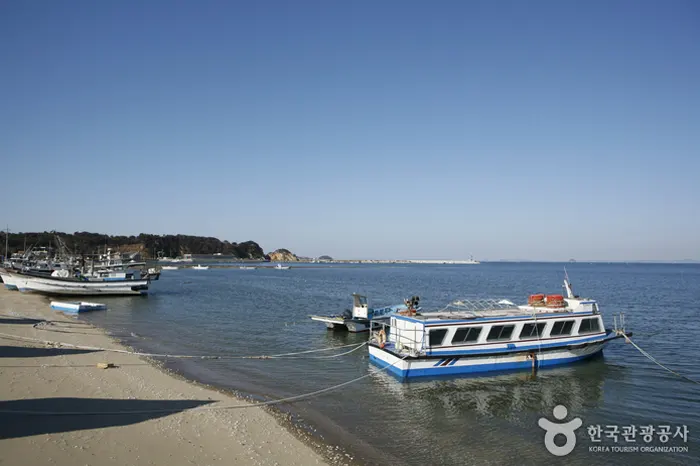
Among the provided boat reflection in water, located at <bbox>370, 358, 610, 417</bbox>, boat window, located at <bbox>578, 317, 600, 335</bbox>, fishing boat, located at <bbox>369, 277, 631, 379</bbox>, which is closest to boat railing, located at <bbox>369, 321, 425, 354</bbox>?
fishing boat, located at <bbox>369, 277, 631, 379</bbox>

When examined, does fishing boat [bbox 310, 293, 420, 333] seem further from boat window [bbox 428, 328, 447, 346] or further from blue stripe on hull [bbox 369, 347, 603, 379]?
boat window [bbox 428, 328, 447, 346]

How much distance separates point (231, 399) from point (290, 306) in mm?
40286

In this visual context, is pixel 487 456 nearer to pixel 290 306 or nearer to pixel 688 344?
pixel 688 344

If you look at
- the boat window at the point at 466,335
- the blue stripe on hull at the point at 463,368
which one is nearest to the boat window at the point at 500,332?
the boat window at the point at 466,335

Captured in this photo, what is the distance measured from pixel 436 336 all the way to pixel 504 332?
14.5 ft

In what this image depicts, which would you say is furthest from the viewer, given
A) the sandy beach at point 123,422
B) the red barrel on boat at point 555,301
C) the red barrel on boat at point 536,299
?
the red barrel on boat at point 536,299

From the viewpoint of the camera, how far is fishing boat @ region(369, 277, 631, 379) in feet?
77.9

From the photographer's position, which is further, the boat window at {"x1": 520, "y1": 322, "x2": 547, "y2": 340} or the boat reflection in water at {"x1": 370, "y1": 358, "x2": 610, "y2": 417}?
the boat window at {"x1": 520, "y1": 322, "x2": 547, "y2": 340}

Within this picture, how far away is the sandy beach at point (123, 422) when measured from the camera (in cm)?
1212

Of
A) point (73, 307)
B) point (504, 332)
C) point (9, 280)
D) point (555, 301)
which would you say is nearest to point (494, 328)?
point (504, 332)

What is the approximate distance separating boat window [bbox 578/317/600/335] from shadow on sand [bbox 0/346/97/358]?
30.2m

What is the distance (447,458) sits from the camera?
47.7ft

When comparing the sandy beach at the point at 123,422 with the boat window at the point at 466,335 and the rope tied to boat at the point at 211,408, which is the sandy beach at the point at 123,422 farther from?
the boat window at the point at 466,335

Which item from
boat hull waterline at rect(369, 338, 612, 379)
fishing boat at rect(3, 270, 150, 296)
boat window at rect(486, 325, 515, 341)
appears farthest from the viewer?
fishing boat at rect(3, 270, 150, 296)
